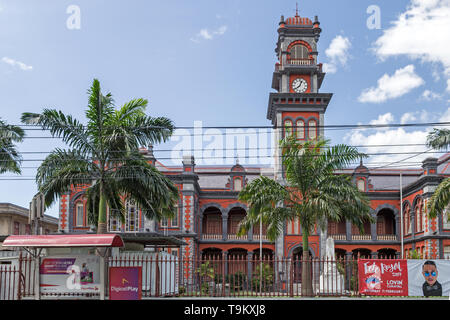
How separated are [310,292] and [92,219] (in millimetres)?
10183

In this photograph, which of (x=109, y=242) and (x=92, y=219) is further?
(x=92, y=219)

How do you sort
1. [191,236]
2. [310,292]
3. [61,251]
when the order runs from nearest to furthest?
[310,292], [61,251], [191,236]

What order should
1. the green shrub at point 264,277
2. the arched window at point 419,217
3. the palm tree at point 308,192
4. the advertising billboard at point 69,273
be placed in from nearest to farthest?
the advertising billboard at point 69,273
the green shrub at point 264,277
the palm tree at point 308,192
the arched window at point 419,217

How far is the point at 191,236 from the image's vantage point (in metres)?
45.9

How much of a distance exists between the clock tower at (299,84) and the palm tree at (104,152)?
26.6 metres

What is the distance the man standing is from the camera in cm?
2078

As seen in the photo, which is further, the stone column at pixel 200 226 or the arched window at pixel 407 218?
the stone column at pixel 200 226

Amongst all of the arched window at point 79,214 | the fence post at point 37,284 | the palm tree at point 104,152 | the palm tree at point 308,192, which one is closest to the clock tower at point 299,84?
the arched window at point 79,214

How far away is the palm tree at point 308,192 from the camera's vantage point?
23.9m

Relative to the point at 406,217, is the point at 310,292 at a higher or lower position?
lower

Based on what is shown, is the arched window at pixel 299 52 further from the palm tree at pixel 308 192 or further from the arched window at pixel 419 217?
the palm tree at pixel 308 192
